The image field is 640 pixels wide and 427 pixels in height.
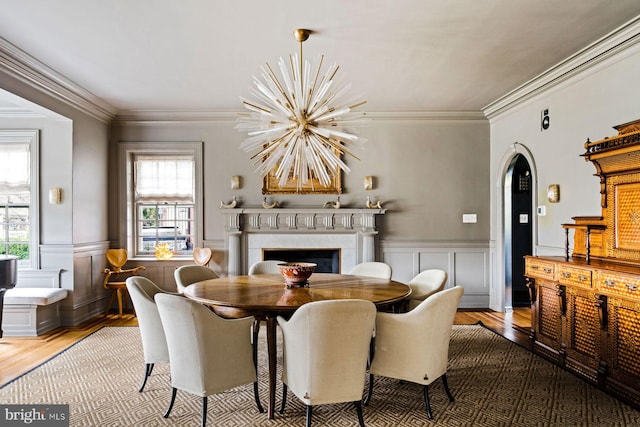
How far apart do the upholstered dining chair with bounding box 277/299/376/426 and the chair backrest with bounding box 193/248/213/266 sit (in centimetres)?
360

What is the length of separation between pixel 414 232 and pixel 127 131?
4.24 metres

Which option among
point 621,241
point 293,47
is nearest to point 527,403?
point 621,241

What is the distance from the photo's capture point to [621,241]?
343cm

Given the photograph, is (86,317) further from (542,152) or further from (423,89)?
(542,152)


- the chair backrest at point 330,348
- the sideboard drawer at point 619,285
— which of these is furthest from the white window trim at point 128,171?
the sideboard drawer at point 619,285

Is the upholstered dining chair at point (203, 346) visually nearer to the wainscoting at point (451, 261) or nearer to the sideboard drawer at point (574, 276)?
the sideboard drawer at point (574, 276)

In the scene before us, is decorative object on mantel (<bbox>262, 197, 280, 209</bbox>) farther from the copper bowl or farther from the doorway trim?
the doorway trim

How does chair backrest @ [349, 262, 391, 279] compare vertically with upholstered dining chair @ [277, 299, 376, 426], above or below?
above

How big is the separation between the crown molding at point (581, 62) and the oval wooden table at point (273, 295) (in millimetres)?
2639

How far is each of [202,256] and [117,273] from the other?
1.12 metres

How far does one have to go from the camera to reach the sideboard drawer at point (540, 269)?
147 inches

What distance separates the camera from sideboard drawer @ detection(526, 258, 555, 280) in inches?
147

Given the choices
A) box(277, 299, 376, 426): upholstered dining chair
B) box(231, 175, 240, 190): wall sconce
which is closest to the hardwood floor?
box(231, 175, 240, 190): wall sconce

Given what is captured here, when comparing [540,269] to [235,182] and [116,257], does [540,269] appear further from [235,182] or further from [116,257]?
[116,257]
